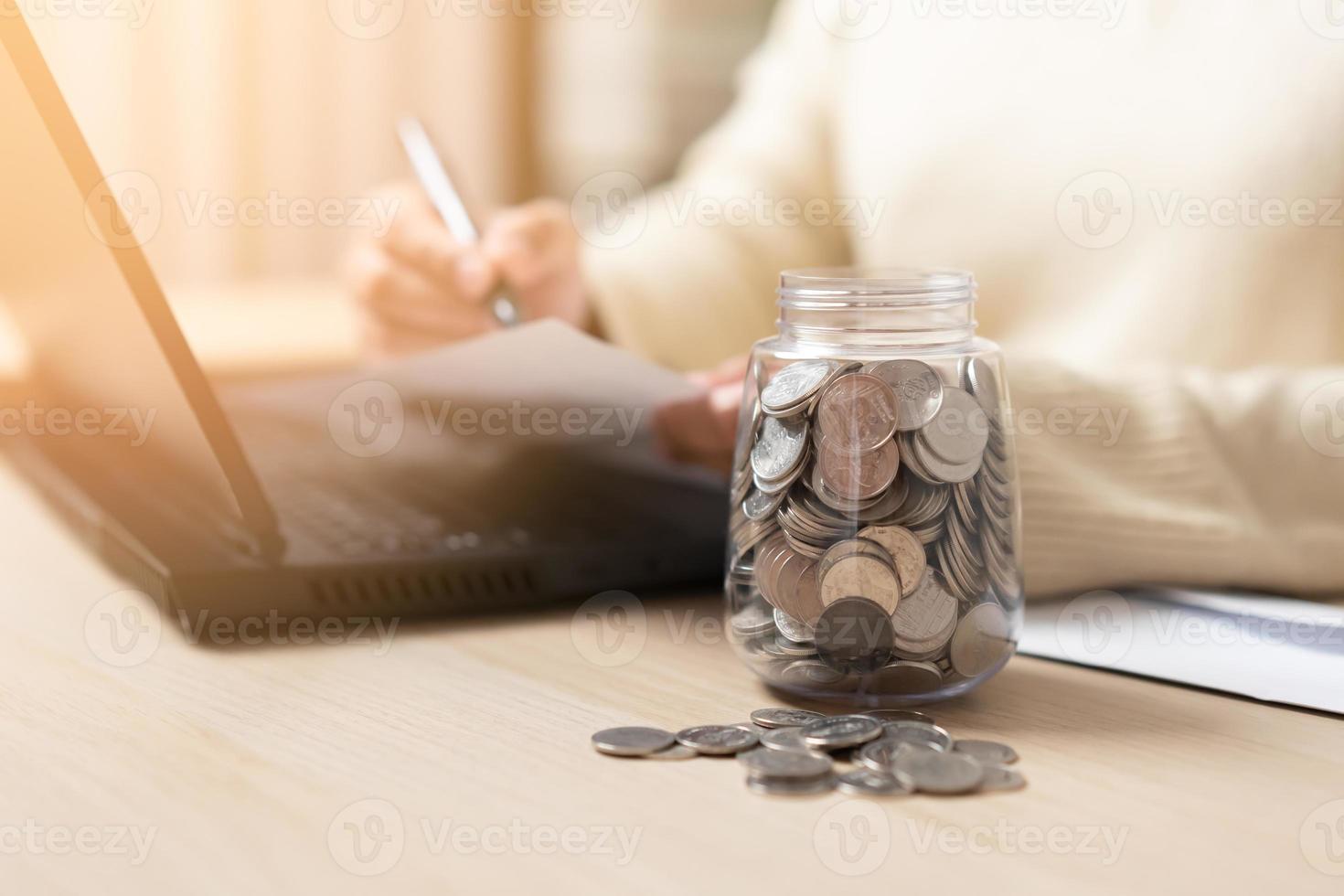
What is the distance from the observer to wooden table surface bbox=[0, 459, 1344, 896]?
0.39 meters

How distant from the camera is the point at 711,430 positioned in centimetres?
69

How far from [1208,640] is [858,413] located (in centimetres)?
23

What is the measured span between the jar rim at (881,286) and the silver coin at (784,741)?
0.61ft

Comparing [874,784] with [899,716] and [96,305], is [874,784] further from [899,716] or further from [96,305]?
[96,305]

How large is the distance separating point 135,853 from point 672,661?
27 centimetres

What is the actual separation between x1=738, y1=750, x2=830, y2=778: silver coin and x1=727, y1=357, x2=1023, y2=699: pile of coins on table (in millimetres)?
68

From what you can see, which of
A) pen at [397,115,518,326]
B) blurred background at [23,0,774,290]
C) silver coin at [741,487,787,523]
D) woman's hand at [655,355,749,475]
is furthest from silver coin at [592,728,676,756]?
blurred background at [23,0,774,290]

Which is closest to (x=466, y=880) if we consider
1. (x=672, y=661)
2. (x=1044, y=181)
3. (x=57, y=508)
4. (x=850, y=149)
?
(x=672, y=661)

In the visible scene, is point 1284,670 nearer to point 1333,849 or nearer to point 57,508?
point 1333,849

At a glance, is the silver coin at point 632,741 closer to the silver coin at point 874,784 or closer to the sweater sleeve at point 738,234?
the silver coin at point 874,784

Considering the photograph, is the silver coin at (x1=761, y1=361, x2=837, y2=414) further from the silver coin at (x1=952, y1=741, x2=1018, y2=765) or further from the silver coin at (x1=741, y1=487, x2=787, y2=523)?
the silver coin at (x1=952, y1=741, x2=1018, y2=765)

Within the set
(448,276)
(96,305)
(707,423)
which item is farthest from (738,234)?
(96,305)

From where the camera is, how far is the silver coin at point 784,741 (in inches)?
19.1

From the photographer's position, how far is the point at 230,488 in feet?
2.05
